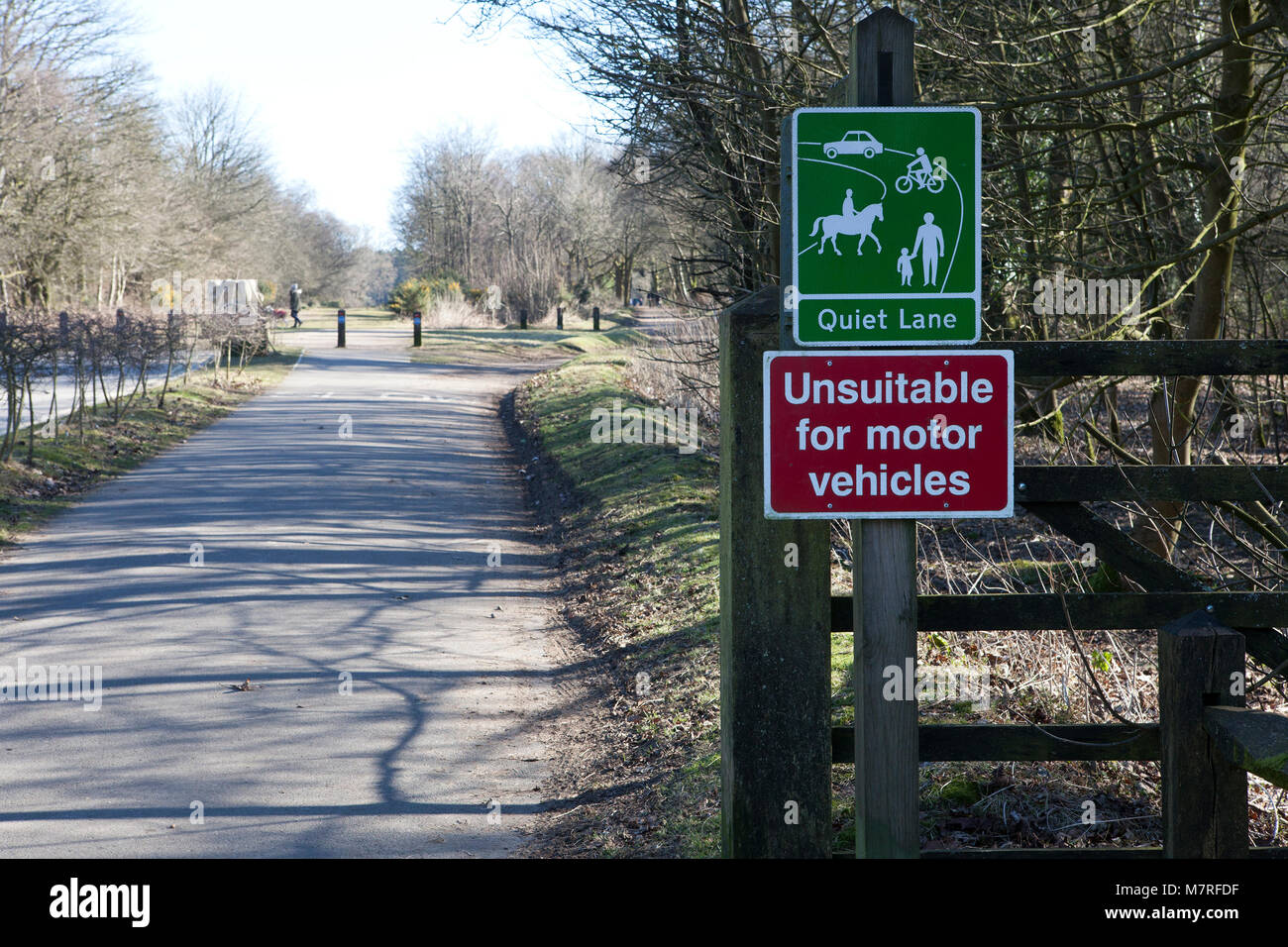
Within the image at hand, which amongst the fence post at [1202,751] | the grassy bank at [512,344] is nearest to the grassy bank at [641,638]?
the fence post at [1202,751]

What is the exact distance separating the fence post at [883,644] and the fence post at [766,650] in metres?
0.20

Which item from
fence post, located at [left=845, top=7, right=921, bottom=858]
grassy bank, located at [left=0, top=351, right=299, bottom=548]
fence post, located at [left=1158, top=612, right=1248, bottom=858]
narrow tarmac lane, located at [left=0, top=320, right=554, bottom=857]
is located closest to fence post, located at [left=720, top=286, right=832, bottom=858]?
fence post, located at [left=845, top=7, right=921, bottom=858]

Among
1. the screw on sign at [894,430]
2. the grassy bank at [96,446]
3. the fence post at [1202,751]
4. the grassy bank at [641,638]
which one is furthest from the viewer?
the grassy bank at [96,446]

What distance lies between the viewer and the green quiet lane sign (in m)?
2.91

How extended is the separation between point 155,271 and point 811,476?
3985 cm

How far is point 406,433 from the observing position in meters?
18.3

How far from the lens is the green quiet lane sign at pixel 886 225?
2.91 m

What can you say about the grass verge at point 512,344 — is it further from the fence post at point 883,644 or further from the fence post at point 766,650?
the fence post at point 883,644

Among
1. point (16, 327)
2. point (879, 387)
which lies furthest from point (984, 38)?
point (16, 327)

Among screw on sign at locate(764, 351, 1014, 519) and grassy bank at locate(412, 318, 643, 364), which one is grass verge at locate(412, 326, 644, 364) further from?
screw on sign at locate(764, 351, 1014, 519)

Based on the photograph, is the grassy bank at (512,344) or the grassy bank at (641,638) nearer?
the grassy bank at (641,638)

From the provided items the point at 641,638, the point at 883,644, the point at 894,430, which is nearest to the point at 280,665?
the point at 641,638

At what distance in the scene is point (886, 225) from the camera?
2936 mm

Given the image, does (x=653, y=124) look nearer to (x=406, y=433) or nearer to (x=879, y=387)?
(x=879, y=387)
